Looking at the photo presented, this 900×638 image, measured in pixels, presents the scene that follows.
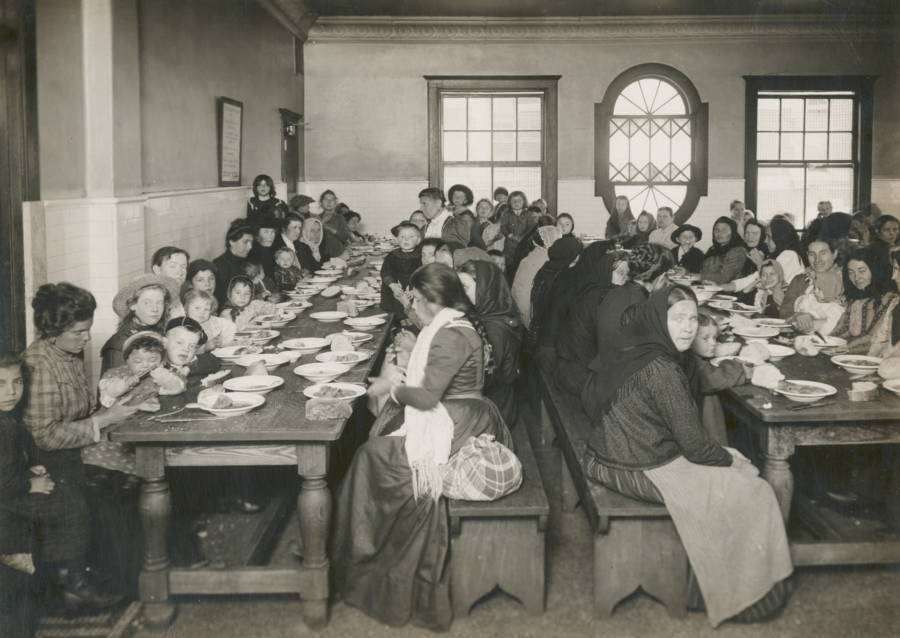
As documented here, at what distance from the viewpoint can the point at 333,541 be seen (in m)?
3.63

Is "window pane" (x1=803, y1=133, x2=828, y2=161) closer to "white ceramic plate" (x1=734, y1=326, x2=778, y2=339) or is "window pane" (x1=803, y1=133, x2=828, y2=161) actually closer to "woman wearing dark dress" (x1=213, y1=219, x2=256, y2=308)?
"white ceramic plate" (x1=734, y1=326, x2=778, y2=339)

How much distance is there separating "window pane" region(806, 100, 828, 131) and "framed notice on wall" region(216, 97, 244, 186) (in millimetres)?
8184

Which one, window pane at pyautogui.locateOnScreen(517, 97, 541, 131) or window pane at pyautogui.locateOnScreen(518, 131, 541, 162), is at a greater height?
window pane at pyautogui.locateOnScreen(517, 97, 541, 131)

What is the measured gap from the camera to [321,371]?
407 cm

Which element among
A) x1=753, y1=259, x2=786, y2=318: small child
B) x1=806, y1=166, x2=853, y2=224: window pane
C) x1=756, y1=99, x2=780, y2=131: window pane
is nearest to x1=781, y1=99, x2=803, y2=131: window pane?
x1=756, y1=99, x2=780, y2=131: window pane

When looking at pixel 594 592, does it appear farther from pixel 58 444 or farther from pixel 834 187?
pixel 834 187

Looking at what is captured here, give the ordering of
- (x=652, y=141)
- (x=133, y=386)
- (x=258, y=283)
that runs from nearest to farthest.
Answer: (x=133, y=386), (x=258, y=283), (x=652, y=141)

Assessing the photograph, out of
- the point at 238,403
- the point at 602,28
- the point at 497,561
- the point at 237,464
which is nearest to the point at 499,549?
the point at 497,561

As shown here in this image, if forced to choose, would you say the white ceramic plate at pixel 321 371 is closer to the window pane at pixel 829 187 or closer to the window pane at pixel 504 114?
the window pane at pixel 504 114

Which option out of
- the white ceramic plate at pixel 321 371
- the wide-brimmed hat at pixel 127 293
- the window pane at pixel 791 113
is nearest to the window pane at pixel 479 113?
the window pane at pixel 791 113

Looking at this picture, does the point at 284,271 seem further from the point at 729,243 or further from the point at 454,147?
the point at 454,147

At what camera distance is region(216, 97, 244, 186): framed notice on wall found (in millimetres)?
8156

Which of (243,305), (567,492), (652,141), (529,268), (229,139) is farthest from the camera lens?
(652,141)

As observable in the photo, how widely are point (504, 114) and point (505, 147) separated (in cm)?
47
